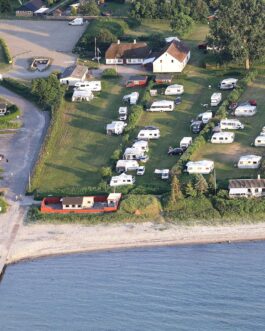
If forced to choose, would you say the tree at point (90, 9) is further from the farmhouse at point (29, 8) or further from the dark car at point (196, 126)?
the dark car at point (196, 126)

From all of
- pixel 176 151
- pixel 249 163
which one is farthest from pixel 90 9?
pixel 249 163

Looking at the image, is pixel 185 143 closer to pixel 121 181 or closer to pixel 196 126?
pixel 196 126

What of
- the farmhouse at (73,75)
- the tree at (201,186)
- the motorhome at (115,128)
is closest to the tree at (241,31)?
the farmhouse at (73,75)

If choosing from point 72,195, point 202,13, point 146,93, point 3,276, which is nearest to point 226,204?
point 72,195

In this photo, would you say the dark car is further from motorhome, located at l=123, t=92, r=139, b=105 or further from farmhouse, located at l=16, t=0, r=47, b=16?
farmhouse, located at l=16, t=0, r=47, b=16

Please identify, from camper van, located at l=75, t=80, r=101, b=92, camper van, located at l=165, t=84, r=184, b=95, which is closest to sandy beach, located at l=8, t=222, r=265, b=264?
camper van, located at l=165, t=84, r=184, b=95

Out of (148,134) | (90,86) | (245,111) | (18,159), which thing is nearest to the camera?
(18,159)
